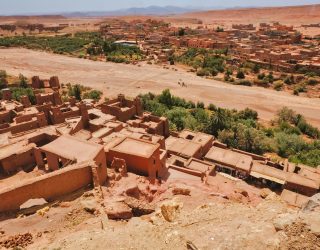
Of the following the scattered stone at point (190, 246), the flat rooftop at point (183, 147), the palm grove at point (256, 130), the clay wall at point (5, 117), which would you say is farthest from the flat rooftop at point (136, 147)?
the clay wall at point (5, 117)

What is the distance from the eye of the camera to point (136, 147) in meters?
18.9

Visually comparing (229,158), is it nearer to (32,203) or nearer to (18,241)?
(32,203)

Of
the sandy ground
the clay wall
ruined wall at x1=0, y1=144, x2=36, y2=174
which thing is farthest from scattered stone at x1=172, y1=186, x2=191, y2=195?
the sandy ground

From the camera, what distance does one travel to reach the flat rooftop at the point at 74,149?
16.2 meters

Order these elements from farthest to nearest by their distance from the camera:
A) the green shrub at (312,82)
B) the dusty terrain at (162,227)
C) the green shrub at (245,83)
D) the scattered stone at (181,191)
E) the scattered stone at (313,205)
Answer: the green shrub at (245,83) → the green shrub at (312,82) → the scattered stone at (181,191) → the scattered stone at (313,205) → the dusty terrain at (162,227)

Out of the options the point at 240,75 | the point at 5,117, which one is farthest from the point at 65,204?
the point at 240,75

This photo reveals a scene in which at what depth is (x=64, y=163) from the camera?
1625 centimetres

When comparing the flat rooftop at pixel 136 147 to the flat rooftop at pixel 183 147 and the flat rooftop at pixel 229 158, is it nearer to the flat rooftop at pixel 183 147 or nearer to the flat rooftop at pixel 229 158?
the flat rooftop at pixel 183 147

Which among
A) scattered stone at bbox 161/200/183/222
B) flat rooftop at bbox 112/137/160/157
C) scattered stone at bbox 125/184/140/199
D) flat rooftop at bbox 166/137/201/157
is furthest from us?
flat rooftop at bbox 166/137/201/157

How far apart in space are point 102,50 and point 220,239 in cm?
8426

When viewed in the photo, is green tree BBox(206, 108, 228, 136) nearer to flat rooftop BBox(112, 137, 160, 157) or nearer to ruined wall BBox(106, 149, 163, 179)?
flat rooftop BBox(112, 137, 160, 157)

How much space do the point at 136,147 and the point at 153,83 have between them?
39.1 m

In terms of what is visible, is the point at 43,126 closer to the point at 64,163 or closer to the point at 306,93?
the point at 64,163

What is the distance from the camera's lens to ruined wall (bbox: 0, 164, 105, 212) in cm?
1312
